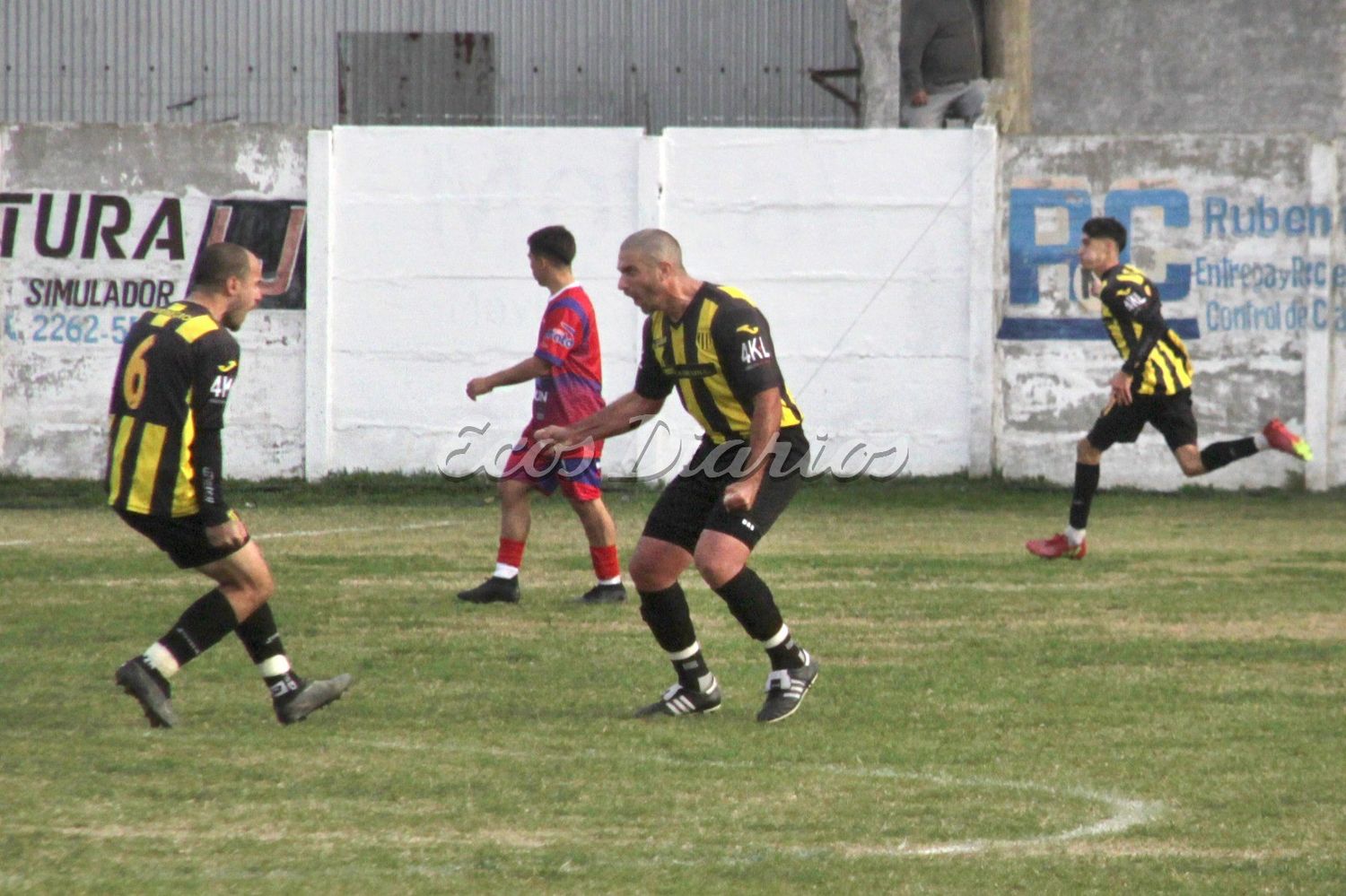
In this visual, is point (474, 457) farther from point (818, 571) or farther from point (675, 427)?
point (818, 571)

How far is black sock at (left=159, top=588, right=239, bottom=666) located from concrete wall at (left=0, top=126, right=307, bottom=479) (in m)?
10.4

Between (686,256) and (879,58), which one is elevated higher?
(879,58)

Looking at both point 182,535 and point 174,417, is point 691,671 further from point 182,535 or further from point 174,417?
point 174,417

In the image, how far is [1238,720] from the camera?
24.6 ft

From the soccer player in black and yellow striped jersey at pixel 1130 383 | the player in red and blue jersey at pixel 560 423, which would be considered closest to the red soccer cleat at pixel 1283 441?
the soccer player in black and yellow striped jersey at pixel 1130 383

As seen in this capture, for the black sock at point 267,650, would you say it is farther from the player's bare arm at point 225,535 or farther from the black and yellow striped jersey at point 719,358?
the black and yellow striped jersey at point 719,358

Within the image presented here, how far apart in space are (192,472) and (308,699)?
3.09 ft

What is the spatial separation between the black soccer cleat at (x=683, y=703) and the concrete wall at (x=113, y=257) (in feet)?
34.2

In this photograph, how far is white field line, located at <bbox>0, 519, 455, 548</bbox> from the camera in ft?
44.7

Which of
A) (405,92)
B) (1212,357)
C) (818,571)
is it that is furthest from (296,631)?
(405,92)

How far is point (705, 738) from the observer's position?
7.23 m

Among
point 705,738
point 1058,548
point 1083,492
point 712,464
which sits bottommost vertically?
point 1058,548

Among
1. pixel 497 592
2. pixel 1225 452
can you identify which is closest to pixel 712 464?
pixel 497 592

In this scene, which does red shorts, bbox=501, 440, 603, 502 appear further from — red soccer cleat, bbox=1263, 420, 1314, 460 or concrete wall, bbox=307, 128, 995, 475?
concrete wall, bbox=307, 128, 995, 475
